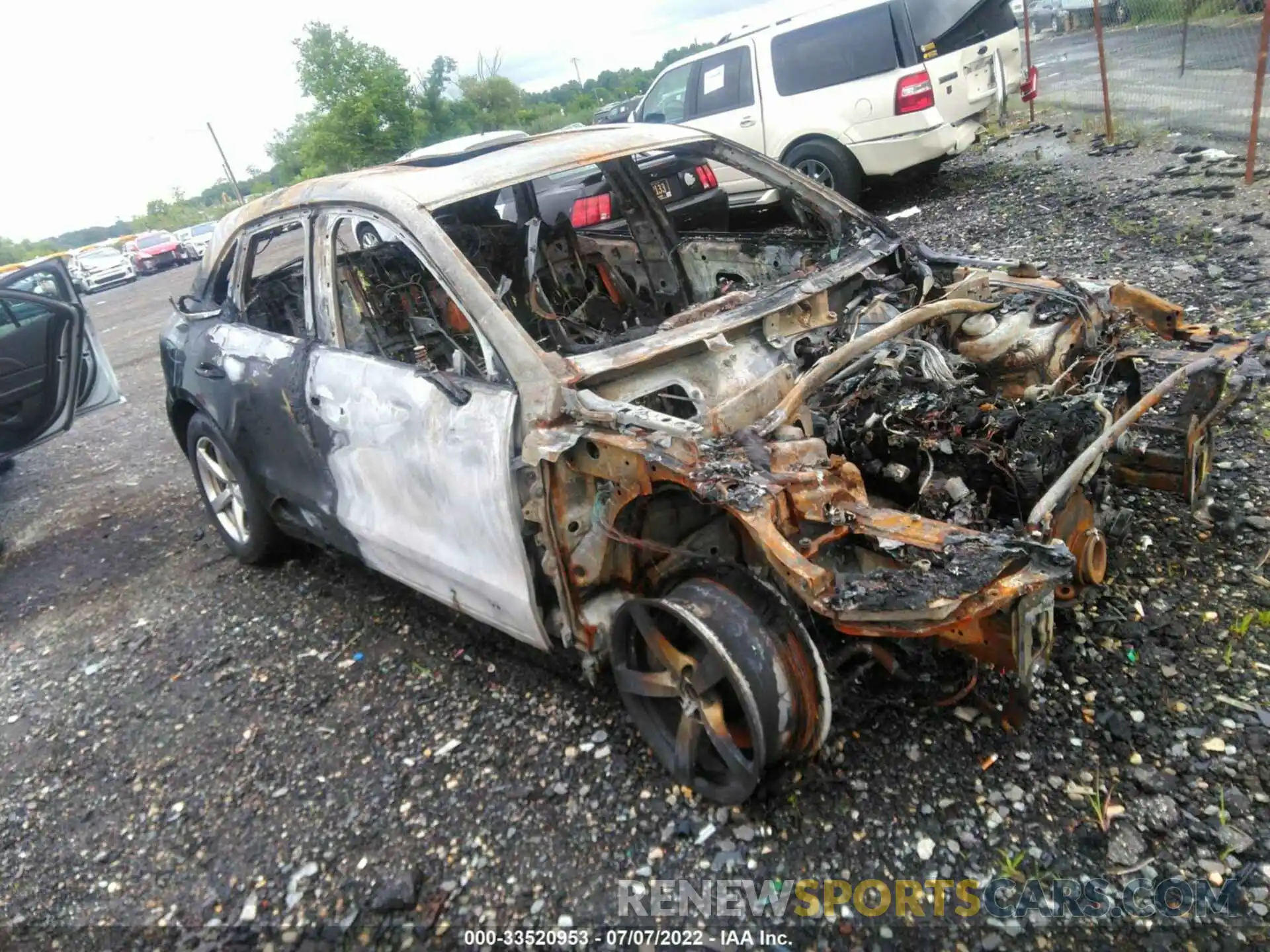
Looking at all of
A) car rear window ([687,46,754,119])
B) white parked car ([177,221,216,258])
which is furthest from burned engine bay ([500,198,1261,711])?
white parked car ([177,221,216,258])

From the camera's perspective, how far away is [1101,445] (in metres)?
2.27

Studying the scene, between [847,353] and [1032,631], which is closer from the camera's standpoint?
[1032,631]

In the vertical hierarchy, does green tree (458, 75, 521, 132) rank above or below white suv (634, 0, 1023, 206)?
above

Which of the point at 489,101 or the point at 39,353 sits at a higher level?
the point at 489,101

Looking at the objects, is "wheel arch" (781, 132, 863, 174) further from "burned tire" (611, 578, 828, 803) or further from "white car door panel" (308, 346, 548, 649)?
"burned tire" (611, 578, 828, 803)

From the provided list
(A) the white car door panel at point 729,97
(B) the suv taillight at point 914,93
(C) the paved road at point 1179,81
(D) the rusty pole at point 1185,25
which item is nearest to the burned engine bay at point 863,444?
(B) the suv taillight at point 914,93

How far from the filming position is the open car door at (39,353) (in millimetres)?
5223

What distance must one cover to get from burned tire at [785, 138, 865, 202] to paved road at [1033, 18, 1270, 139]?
140 inches

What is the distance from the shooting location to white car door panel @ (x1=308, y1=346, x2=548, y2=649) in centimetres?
250

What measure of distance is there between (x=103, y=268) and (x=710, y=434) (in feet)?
91.5

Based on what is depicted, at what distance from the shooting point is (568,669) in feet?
9.87

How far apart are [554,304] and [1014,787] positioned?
8.94ft

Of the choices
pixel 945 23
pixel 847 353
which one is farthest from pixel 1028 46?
pixel 847 353

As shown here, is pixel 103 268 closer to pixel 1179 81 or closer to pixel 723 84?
pixel 723 84
